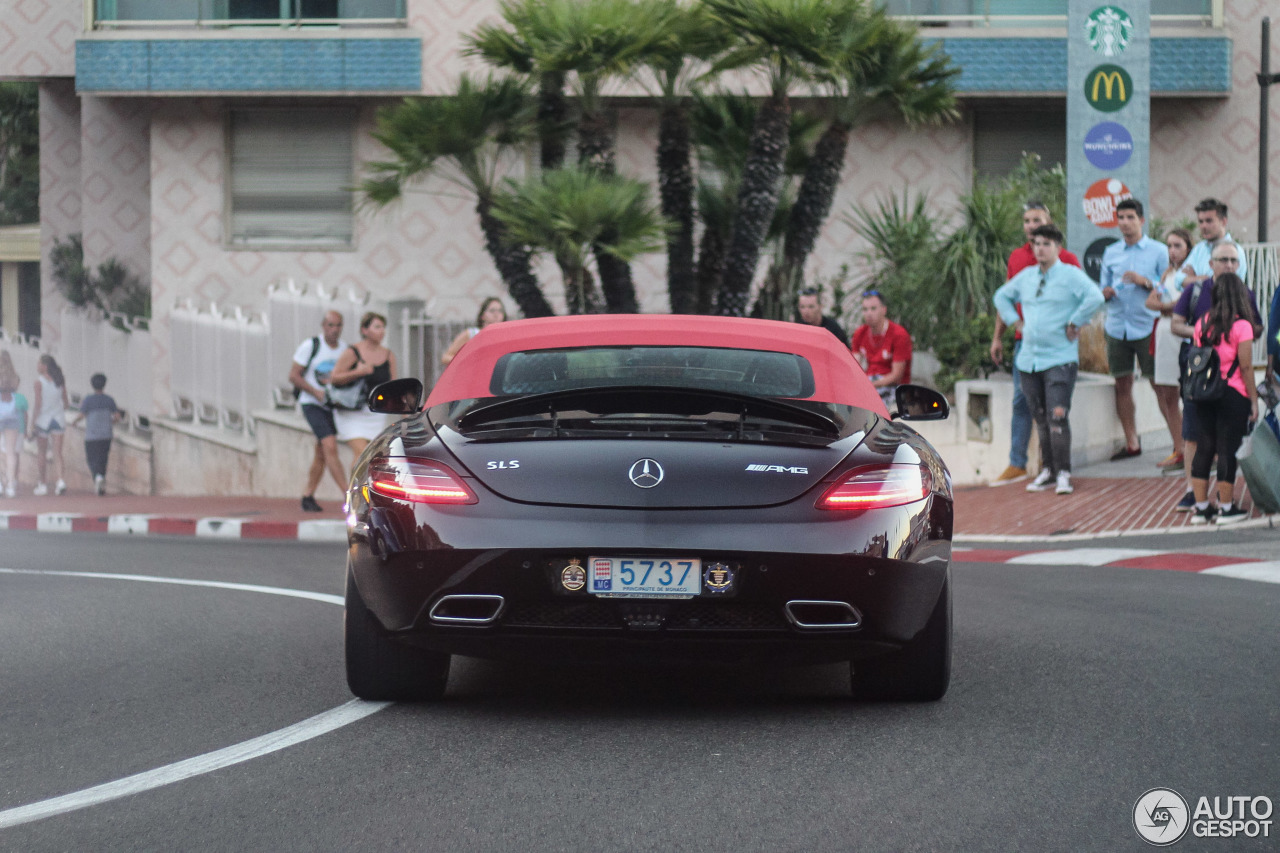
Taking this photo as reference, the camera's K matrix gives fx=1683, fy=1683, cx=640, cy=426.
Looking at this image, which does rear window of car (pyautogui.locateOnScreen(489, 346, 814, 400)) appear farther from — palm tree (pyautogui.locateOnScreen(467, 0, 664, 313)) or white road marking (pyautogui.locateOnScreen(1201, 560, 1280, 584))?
palm tree (pyautogui.locateOnScreen(467, 0, 664, 313))

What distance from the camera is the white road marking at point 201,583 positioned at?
8621 millimetres

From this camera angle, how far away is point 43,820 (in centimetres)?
403

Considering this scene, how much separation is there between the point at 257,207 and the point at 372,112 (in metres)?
2.11

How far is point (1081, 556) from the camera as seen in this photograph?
34.2 feet

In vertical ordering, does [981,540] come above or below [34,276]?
below

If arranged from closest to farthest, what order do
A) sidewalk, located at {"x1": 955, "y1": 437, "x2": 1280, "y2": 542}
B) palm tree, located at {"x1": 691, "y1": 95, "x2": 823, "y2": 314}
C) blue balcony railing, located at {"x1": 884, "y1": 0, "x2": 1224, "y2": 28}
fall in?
Answer: sidewalk, located at {"x1": 955, "y1": 437, "x2": 1280, "y2": 542}, palm tree, located at {"x1": 691, "y1": 95, "x2": 823, "y2": 314}, blue balcony railing, located at {"x1": 884, "y1": 0, "x2": 1224, "y2": 28}

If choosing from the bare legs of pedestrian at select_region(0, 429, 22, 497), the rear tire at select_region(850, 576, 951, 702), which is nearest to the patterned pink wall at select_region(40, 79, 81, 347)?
the bare legs of pedestrian at select_region(0, 429, 22, 497)

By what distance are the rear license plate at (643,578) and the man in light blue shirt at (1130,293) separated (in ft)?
Answer: 31.1

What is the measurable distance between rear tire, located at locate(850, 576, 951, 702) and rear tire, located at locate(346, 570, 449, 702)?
1343 mm

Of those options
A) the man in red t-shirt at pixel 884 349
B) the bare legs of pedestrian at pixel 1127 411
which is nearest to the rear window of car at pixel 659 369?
the man in red t-shirt at pixel 884 349

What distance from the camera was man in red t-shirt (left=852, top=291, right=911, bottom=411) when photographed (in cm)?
1324

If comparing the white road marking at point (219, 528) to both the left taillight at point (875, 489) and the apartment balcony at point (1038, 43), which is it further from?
the apartment balcony at point (1038, 43)

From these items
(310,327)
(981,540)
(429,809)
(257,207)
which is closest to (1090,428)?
(981,540)

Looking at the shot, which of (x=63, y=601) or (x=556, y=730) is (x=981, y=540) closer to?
(x=63, y=601)
